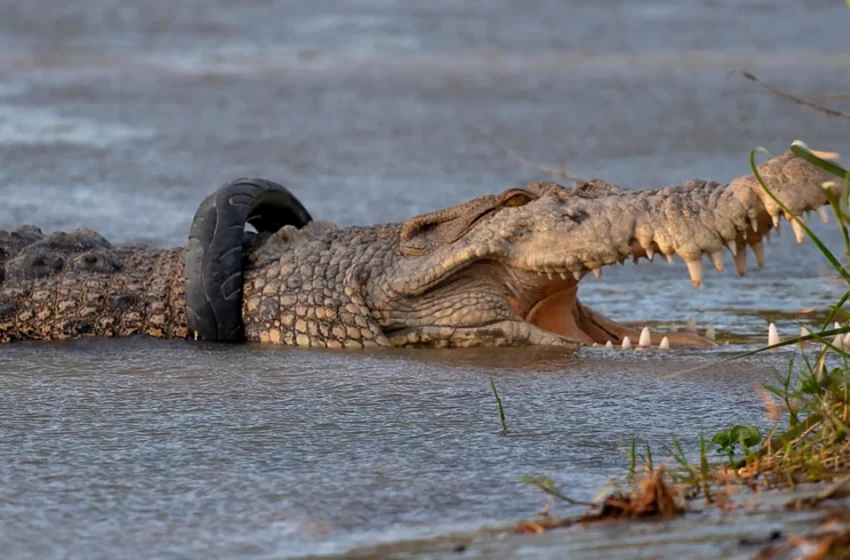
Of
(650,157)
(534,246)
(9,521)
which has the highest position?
(650,157)

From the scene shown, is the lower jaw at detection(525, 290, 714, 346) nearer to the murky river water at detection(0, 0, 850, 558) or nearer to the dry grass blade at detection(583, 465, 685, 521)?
the murky river water at detection(0, 0, 850, 558)

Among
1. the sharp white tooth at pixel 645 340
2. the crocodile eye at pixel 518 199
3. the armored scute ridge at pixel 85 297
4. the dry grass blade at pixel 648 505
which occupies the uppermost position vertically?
the crocodile eye at pixel 518 199

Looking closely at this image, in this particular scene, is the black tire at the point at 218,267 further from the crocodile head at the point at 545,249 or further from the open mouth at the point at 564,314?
the open mouth at the point at 564,314

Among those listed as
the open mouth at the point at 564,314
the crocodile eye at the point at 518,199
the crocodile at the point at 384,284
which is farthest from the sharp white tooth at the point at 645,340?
the crocodile eye at the point at 518,199

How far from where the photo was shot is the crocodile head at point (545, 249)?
4.48 metres

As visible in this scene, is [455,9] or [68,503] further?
[455,9]

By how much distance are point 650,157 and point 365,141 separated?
6.81 ft

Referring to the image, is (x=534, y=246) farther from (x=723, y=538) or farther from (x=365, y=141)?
(x=365, y=141)

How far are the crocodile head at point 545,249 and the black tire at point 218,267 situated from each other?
21.1 inches

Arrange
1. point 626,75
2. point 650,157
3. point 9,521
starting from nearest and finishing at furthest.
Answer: point 9,521, point 650,157, point 626,75

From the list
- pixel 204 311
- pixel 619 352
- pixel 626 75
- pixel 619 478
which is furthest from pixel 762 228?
pixel 626 75

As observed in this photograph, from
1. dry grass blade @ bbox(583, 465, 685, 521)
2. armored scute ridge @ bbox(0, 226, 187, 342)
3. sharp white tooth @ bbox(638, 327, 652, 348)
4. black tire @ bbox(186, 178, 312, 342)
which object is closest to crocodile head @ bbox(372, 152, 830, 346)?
sharp white tooth @ bbox(638, 327, 652, 348)

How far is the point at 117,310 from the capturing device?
16.6 ft

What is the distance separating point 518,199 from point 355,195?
11.7 feet
